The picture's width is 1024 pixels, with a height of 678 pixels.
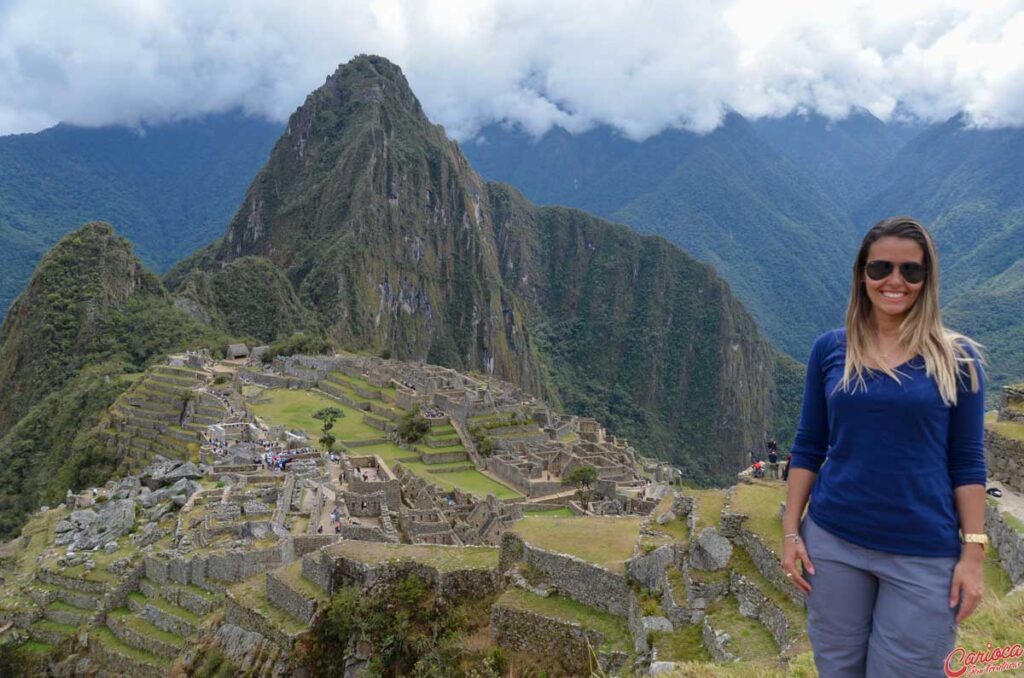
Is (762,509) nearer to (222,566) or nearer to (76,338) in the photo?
(222,566)

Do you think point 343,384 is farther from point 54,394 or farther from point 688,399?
point 688,399

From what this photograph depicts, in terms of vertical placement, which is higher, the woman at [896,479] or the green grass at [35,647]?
the woman at [896,479]

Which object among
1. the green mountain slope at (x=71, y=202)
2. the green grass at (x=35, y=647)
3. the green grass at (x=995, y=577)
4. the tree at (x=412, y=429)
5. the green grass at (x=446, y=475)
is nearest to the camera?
the green grass at (x=995, y=577)

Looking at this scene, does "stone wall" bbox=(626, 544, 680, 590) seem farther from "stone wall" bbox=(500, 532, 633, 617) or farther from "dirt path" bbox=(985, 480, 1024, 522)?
"dirt path" bbox=(985, 480, 1024, 522)

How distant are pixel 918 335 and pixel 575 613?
675cm

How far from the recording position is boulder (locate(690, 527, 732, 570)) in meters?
8.70

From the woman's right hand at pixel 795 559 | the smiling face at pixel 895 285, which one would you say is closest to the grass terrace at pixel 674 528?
the woman's right hand at pixel 795 559

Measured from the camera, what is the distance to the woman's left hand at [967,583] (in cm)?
359

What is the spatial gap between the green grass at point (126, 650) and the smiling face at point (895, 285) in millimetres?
13723

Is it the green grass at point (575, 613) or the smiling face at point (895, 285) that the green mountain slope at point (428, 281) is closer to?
the green grass at point (575, 613)

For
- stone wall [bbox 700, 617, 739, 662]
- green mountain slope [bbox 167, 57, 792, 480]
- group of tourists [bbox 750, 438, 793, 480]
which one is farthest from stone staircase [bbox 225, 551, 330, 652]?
green mountain slope [bbox 167, 57, 792, 480]

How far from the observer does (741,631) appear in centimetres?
770

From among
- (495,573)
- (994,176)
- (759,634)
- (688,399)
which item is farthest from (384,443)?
(994,176)

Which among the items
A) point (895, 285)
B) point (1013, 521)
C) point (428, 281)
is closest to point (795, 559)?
point (895, 285)
